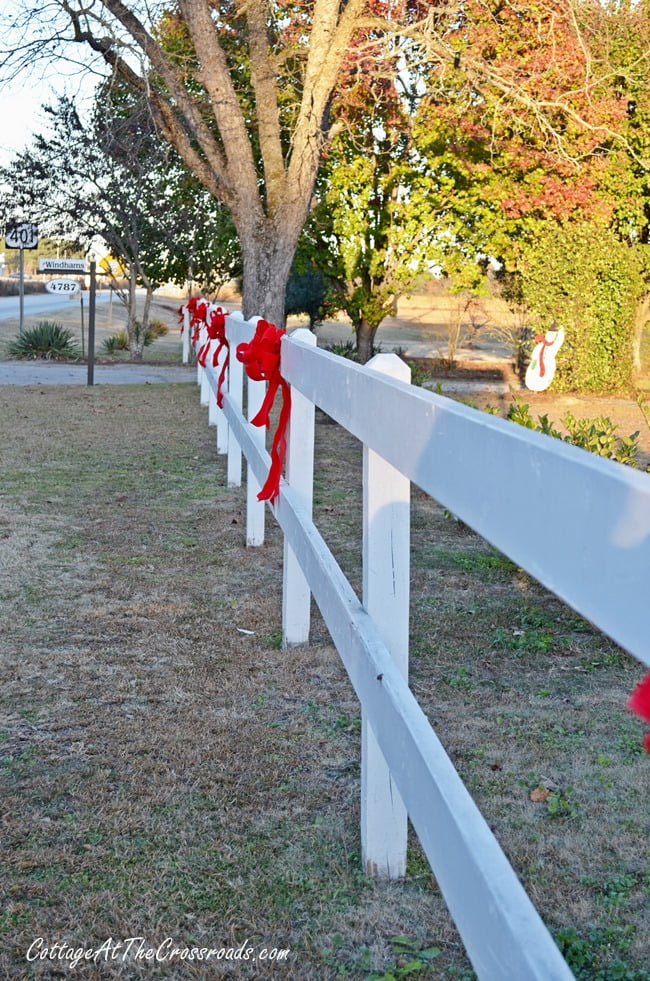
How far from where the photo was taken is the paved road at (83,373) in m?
18.6

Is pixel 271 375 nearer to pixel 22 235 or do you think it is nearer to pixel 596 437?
pixel 596 437

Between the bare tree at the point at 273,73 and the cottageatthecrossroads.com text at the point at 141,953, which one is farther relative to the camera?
the bare tree at the point at 273,73

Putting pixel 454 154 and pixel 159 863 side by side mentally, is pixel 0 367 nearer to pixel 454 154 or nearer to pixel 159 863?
pixel 454 154

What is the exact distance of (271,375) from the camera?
203 inches

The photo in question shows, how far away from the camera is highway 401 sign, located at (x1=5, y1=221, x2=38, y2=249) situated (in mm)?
24391

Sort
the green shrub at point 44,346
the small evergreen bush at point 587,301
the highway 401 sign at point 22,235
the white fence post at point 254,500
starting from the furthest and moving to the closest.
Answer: the highway 401 sign at point 22,235 < the green shrub at point 44,346 < the small evergreen bush at point 587,301 < the white fence post at point 254,500

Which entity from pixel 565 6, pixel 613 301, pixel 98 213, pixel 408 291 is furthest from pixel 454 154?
pixel 98 213

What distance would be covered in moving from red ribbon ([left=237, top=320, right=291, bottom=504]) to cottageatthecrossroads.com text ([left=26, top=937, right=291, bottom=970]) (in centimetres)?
241

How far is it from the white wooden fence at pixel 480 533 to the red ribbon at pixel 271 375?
0.54m

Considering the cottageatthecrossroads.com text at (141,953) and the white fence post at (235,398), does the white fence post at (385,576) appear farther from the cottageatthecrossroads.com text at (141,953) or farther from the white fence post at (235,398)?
the white fence post at (235,398)

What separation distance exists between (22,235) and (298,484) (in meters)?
21.4

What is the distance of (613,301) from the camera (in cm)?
1744

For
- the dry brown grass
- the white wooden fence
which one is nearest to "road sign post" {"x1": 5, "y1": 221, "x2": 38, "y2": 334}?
the dry brown grass

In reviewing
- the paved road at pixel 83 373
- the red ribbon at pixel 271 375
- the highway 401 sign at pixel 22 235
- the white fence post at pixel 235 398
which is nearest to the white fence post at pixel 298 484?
the red ribbon at pixel 271 375
